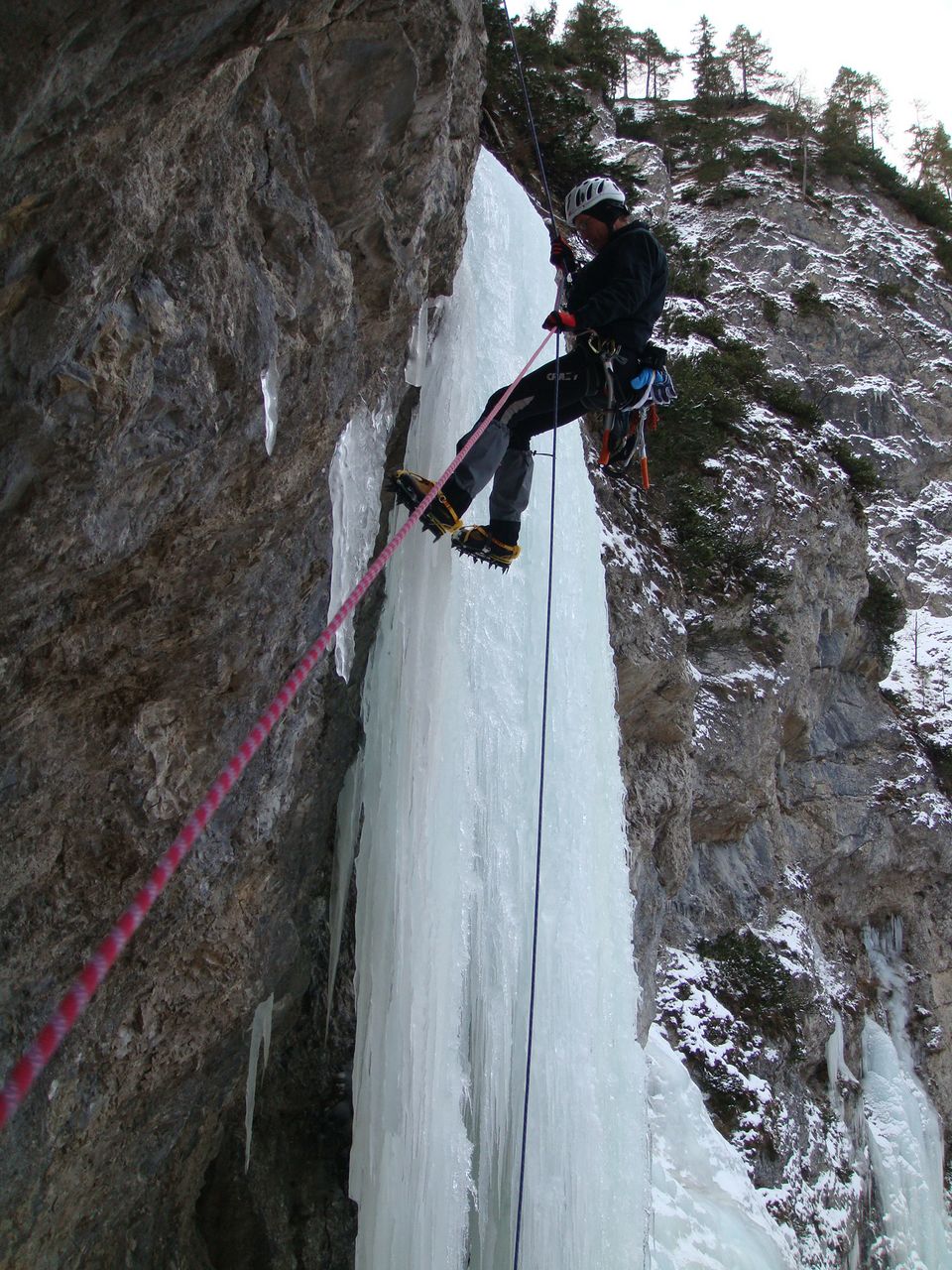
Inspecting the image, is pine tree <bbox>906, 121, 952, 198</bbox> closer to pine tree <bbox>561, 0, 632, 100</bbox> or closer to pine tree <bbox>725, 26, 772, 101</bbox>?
pine tree <bbox>725, 26, 772, 101</bbox>

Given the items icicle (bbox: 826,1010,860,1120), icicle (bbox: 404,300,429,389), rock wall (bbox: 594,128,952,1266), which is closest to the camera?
icicle (bbox: 404,300,429,389)

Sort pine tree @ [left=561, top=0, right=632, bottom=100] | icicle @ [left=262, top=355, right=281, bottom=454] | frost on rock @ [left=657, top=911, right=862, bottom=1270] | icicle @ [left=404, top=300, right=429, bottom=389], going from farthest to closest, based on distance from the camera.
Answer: pine tree @ [left=561, top=0, right=632, bottom=100]
frost on rock @ [left=657, top=911, right=862, bottom=1270]
icicle @ [left=404, top=300, right=429, bottom=389]
icicle @ [left=262, top=355, right=281, bottom=454]

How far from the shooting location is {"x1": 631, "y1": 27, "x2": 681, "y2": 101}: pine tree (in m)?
26.6

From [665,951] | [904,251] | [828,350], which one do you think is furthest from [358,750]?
[904,251]

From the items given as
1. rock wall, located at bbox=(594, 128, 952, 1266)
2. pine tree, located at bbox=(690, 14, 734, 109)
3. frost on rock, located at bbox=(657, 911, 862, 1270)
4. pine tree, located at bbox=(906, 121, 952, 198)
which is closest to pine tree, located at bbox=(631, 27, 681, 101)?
pine tree, located at bbox=(690, 14, 734, 109)

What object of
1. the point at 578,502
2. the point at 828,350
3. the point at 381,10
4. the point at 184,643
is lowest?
the point at 184,643

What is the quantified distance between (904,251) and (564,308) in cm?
2061

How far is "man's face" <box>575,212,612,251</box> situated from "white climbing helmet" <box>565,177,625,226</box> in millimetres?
32

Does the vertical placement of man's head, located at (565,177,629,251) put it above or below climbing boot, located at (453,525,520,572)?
above

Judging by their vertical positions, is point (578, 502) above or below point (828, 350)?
below

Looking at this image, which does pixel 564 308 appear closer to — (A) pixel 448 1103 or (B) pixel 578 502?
(B) pixel 578 502

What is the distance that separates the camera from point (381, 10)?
2691 mm

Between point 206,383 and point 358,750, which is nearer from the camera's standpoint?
point 206,383

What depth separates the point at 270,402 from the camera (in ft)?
8.71
